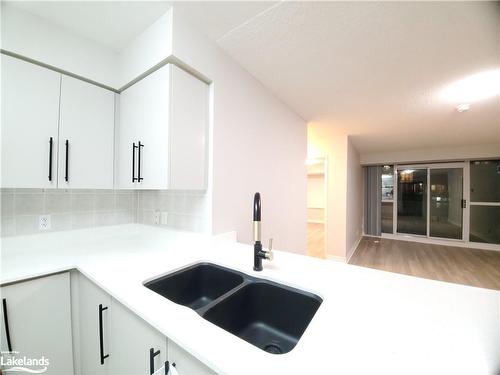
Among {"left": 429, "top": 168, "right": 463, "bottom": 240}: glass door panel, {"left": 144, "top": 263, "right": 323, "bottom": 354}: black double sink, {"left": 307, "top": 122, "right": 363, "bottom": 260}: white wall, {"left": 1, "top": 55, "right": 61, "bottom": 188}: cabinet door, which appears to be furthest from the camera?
{"left": 429, "top": 168, "right": 463, "bottom": 240}: glass door panel

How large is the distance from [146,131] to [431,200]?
6657mm

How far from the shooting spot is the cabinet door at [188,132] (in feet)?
3.84

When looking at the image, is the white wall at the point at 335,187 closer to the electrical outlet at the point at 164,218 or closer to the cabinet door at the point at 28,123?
the electrical outlet at the point at 164,218

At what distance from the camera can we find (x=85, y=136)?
134 cm

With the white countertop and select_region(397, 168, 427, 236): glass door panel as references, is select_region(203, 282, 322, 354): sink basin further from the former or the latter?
select_region(397, 168, 427, 236): glass door panel

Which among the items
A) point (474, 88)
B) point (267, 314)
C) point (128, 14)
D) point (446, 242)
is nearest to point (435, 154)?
point (446, 242)

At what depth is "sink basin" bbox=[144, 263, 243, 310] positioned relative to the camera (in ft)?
3.31

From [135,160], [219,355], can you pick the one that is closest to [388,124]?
[135,160]

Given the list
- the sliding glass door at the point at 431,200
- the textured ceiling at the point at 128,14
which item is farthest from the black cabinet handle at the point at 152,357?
the sliding glass door at the point at 431,200

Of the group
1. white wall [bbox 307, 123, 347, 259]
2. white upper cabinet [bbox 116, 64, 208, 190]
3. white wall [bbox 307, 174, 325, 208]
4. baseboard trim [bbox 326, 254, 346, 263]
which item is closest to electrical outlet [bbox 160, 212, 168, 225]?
white upper cabinet [bbox 116, 64, 208, 190]

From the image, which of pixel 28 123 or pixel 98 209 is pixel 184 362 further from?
pixel 98 209

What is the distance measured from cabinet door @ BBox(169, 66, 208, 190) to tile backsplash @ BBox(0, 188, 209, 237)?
7.6 inches

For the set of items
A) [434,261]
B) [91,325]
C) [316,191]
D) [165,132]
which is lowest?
[434,261]

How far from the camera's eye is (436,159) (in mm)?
4641
